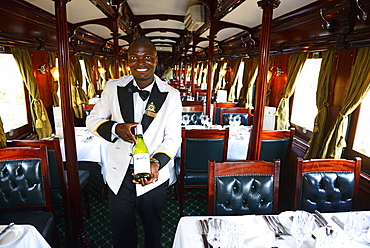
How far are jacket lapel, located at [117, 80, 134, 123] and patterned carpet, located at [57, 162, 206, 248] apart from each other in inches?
71.3

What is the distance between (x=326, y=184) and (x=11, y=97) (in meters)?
5.43

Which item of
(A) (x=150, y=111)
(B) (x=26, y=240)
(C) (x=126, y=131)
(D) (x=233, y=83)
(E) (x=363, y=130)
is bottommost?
(B) (x=26, y=240)

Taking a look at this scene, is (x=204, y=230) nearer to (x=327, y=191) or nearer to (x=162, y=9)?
(x=327, y=191)

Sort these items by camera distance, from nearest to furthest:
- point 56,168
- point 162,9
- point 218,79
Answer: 1. point 56,168
2. point 162,9
3. point 218,79

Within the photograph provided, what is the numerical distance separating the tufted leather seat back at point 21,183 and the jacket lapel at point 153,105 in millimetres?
1236

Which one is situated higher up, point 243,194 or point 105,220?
point 243,194

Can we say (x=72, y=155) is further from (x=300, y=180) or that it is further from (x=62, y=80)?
(x=300, y=180)

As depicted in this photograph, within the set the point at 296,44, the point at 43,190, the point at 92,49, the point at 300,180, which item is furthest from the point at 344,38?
the point at 92,49

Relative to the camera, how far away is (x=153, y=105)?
6.14 feet

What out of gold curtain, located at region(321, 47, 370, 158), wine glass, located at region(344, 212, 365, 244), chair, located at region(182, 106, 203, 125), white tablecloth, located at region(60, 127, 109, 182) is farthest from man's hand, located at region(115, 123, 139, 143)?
chair, located at region(182, 106, 203, 125)

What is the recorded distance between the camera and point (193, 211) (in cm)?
373

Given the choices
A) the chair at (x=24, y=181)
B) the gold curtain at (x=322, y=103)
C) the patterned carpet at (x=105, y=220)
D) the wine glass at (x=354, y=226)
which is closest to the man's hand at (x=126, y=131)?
the chair at (x=24, y=181)

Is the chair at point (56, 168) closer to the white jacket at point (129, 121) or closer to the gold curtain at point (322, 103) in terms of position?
the white jacket at point (129, 121)

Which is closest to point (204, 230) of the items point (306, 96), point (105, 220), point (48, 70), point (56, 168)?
point (56, 168)
